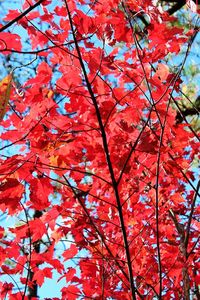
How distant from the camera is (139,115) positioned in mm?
2164

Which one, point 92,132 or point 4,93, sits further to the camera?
point 92,132

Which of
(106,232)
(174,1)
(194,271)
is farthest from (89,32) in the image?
(174,1)

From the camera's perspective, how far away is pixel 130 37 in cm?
230

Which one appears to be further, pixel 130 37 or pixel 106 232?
pixel 106 232

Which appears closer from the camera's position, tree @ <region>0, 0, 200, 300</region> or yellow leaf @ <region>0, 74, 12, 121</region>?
yellow leaf @ <region>0, 74, 12, 121</region>

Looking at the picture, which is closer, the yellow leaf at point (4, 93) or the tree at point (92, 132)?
the yellow leaf at point (4, 93)

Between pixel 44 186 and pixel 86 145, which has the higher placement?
pixel 86 145

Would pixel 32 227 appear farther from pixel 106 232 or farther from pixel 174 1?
pixel 174 1

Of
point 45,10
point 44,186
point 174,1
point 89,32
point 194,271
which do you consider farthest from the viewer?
point 174,1

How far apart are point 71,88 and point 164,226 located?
1479 millimetres

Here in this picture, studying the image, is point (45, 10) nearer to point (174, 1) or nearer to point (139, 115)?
point (139, 115)

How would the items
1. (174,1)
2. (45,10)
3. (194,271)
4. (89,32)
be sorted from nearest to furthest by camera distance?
(89,32) < (45,10) < (194,271) < (174,1)

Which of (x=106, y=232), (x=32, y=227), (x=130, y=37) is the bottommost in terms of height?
(x=32, y=227)

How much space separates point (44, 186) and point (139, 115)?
0.64 metres
